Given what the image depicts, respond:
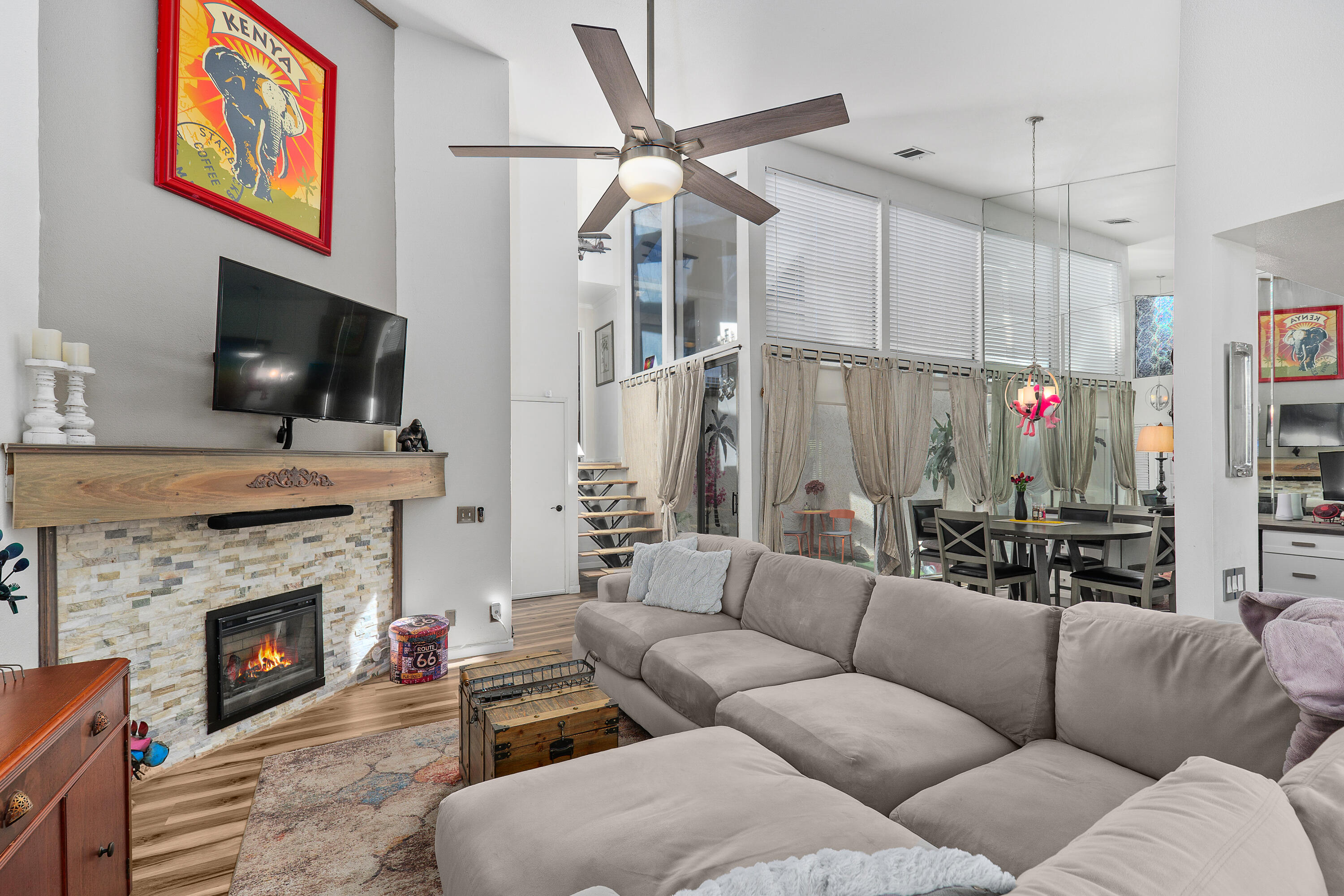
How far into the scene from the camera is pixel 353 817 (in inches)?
91.3

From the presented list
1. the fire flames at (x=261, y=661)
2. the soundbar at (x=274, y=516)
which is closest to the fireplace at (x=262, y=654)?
the fire flames at (x=261, y=661)

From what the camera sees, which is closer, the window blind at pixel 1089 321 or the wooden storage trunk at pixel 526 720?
the wooden storage trunk at pixel 526 720

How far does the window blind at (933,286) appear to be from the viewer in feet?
20.1

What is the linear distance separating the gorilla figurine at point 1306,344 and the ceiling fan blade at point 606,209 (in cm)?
486

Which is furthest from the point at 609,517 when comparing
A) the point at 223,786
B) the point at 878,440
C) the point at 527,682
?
the point at 223,786

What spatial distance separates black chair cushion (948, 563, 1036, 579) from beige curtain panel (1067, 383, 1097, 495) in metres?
3.10

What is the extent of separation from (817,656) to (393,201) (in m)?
3.56

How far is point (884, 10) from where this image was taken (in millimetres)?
3809

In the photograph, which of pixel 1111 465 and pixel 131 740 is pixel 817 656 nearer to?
pixel 131 740

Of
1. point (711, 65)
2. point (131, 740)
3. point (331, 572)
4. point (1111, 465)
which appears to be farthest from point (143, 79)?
point (1111, 465)

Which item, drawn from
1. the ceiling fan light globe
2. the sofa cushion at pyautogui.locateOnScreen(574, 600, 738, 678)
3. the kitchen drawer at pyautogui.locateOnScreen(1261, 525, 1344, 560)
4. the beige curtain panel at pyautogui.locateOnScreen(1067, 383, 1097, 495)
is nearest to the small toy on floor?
the sofa cushion at pyautogui.locateOnScreen(574, 600, 738, 678)

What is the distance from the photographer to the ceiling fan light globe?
258 centimetres

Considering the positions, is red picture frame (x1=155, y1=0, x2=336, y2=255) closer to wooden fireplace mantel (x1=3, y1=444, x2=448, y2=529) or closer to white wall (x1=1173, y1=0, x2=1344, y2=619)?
wooden fireplace mantel (x1=3, y1=444, x2=448, y2=529)

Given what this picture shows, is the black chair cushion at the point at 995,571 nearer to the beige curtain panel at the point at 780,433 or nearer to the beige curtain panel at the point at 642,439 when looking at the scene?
the beige curtain panel at the point at 780,433
